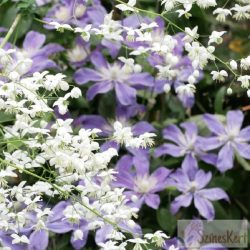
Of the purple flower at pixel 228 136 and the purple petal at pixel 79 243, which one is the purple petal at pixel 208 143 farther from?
the purple petal at pixel 79 243

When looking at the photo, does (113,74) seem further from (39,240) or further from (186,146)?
(39,240)

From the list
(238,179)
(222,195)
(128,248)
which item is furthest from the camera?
(238,179)

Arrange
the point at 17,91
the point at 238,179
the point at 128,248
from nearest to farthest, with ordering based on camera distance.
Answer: the point at 17,91 → the point at 128,248 → the point at 238,179

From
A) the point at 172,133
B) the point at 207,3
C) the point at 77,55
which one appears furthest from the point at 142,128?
the point at 207,3

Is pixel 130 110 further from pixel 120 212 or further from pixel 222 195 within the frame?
pixel 120 212

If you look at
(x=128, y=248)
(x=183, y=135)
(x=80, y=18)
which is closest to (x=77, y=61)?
(x=80, y=18)

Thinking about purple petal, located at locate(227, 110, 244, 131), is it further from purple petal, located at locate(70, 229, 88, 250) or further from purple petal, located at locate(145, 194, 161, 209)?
purple petal, located at locate(70, 229, 88, 250)

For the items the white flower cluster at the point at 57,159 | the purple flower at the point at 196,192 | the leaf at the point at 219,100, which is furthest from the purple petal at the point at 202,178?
the white flower cluster at the point at 57,159
